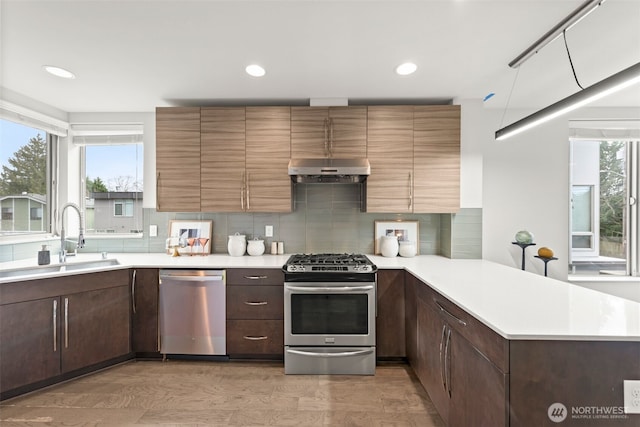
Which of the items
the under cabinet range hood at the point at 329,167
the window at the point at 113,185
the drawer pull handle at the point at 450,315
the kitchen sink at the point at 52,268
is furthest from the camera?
the window at the point at 113,185

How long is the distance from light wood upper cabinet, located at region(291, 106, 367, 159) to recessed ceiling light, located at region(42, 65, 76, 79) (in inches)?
72.7

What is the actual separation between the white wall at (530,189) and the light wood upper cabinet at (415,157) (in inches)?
23.2

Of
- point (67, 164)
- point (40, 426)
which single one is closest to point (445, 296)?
point (40, 426)

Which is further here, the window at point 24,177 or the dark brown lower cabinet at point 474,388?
the window at point 24,177

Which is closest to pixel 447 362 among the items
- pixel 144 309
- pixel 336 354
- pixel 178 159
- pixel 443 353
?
pixel 443 353

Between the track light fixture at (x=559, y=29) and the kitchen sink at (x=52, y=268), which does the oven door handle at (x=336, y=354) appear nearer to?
the kitchen sink at (x=52, y=268)

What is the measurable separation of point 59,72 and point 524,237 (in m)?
4.40

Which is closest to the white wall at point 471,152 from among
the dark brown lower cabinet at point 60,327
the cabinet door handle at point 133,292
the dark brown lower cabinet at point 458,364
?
the dark brown lower cabinet at point 458,364

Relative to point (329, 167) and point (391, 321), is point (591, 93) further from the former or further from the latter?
point (391, 321)

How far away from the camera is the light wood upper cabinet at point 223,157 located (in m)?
2.95

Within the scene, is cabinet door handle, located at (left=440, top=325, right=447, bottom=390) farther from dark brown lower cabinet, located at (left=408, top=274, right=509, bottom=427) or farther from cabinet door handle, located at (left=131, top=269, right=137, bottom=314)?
cabinet door handle, located at (left=131, top=269, right=137, bottom=314)

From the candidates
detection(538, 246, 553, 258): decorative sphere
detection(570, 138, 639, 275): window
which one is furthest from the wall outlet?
detection(570, 138, 639, 275): window

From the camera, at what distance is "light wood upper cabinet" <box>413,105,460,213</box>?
2.89 meters

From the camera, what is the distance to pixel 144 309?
2676 millimetres
